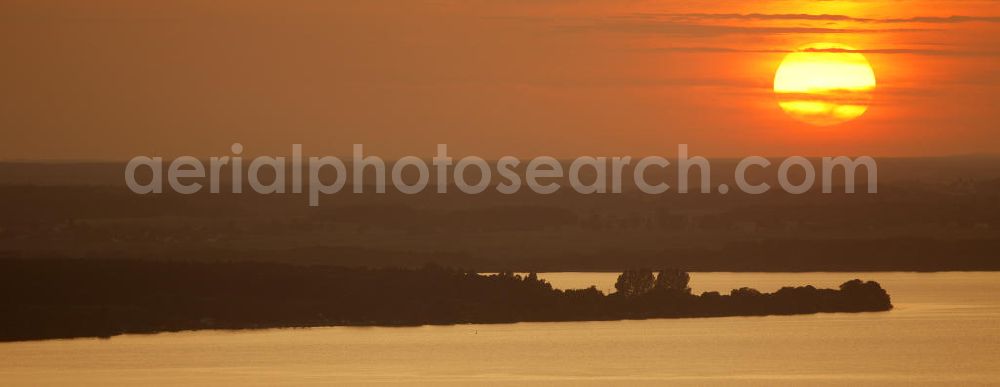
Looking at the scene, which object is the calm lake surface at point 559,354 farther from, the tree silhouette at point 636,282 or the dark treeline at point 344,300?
the tree silhouette at point 636,282

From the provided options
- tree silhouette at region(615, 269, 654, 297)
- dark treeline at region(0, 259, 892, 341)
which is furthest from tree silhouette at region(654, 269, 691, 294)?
tree silhouette at region(615, 269, 654, 297)

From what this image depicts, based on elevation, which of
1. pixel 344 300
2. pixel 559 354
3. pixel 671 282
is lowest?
pixel 559 354

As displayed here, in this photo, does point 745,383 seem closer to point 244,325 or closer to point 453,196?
point 244,325

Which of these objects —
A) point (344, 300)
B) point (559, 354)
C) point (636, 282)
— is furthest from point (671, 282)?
→ point (344, 300)

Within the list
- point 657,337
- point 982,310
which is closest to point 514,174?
point 982,310

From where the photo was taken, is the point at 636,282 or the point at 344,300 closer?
the point at 344,300

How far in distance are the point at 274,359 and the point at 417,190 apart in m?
54.8

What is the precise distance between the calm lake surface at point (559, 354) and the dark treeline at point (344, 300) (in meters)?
0.52

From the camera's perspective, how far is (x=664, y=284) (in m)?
46.1

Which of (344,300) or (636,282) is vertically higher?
(636,282)

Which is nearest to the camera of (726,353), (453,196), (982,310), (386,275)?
(726,353)

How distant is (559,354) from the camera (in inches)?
1609

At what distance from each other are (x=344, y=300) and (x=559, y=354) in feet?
21.8

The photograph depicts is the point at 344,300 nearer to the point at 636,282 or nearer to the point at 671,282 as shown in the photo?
the point at 636,282
